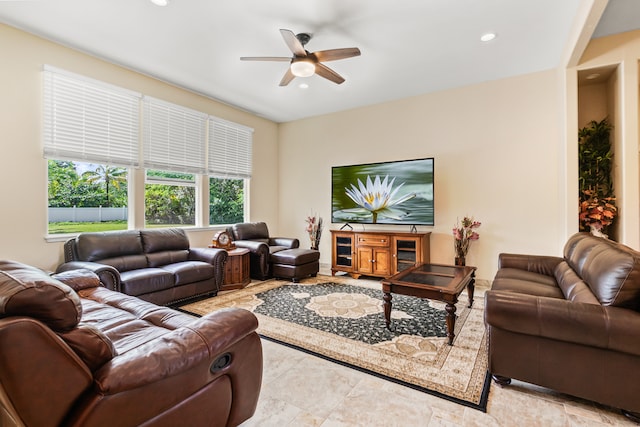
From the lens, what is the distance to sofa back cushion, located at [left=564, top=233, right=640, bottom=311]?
5.46 feet

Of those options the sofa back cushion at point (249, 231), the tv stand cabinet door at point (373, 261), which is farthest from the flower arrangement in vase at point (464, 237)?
the sofa back cushion at point (249, 231)

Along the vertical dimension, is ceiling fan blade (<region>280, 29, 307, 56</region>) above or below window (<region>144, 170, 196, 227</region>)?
above

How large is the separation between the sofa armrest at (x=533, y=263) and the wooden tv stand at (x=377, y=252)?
123 centimetres

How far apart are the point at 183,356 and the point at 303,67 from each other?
287cm

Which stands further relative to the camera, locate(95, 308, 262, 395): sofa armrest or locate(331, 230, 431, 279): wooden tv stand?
locate(331, 230, 431, 279): wooden tv stand

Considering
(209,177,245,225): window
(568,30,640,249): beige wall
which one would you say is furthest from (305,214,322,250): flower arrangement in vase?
(568,30,640,249): beige wall

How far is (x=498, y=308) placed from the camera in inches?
73.7

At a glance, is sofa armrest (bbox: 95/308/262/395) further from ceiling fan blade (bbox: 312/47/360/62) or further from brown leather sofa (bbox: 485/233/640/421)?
ceiling fan blade (bbox: 312/47/360/62)

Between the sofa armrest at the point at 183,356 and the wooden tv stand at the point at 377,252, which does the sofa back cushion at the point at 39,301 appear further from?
the wooden tv stand at the point at 377,252

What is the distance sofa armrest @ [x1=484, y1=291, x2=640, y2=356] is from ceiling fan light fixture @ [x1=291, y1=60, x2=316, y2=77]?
2.66 meters

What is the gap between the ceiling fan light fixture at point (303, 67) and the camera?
10.1 feet

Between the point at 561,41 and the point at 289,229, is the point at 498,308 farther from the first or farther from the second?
the point at 289,229

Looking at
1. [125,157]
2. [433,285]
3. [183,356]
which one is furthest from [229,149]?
[183,356]

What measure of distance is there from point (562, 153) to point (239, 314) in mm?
4313
